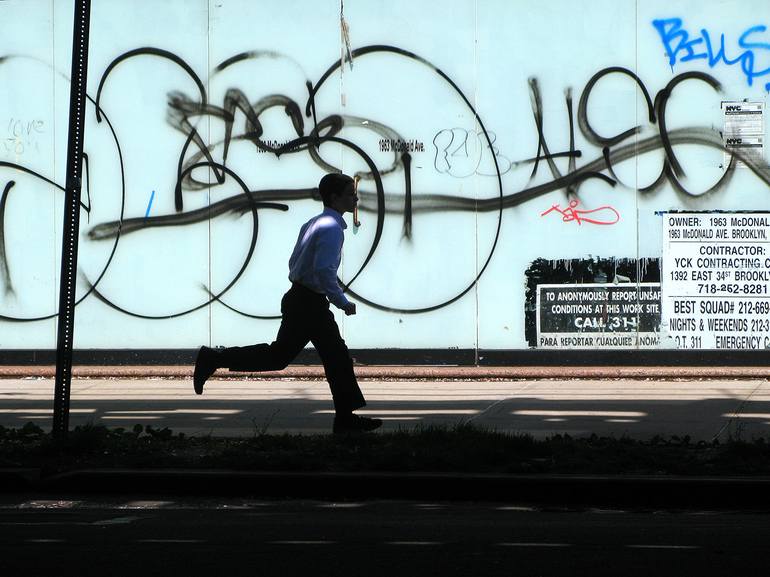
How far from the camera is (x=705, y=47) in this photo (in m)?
14.0

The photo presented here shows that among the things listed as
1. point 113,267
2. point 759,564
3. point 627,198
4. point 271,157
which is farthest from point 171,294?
point 759,564

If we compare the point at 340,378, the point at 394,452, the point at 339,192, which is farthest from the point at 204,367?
the point at 394,452

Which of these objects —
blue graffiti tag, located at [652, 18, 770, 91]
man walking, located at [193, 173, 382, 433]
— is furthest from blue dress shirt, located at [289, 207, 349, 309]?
blue graffiti tag, located at [652, 18, 770, 91]

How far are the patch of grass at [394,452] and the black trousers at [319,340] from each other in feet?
0.99

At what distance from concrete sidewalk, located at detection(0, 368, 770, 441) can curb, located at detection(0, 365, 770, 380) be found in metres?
0.05

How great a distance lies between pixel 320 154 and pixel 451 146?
1289mm

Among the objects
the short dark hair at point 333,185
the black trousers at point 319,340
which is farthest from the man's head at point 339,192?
the black trousers at point 319,340

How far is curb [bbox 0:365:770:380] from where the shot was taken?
548 inches

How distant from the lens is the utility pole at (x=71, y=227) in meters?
8.77

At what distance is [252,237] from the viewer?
14.4 m

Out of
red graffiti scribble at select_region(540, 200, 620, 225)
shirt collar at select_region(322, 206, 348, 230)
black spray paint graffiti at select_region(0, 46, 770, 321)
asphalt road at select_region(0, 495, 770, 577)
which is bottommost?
asphalt road at select_region(0, 495, 770, 577)

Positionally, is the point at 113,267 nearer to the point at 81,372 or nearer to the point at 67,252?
the point at 81,372

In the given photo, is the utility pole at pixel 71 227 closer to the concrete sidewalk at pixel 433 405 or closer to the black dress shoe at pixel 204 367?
the black dress shoe at pixel 204 367

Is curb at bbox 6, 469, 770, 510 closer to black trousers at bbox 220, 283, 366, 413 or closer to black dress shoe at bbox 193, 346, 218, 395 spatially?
black trousers at bbox 220, 283, 366, 413
